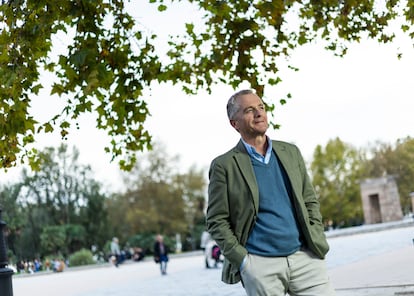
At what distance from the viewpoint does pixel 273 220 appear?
377 centimetres

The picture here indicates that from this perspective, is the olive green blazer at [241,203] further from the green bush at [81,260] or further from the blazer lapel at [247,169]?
the green bush at [81,260]

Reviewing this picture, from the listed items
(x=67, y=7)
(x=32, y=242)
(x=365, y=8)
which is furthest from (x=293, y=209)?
(x=32, y=242)

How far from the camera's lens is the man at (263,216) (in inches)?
147

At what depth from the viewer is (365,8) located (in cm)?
1291

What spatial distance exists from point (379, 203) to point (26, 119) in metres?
60.1

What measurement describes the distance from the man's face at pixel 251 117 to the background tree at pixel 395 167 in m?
71.1

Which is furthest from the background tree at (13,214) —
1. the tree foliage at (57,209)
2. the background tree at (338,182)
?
the background tree at (338,182)

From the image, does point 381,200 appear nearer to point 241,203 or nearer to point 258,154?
point 258,154

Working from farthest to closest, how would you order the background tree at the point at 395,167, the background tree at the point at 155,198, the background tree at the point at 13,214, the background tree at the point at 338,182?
the background tree at the point at 338,182 → the background tree at the point at 395,167 → the background tree at the point at 155,198 → the background tree at the point at 13,214

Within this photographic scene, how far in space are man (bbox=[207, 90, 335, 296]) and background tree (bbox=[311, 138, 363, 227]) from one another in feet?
250

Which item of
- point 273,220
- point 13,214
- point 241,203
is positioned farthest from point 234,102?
point 13,214

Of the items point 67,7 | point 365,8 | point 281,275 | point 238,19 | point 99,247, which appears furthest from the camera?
point 99,247

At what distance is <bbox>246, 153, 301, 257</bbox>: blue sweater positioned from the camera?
12.3 feet

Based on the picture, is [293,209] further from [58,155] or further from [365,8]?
[58,155]
